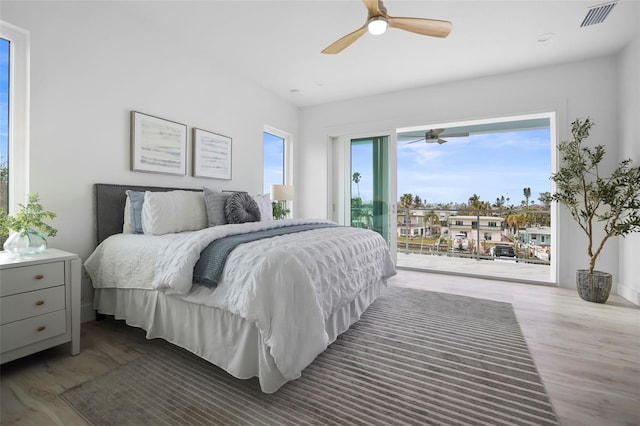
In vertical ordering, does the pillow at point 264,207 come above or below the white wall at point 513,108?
below

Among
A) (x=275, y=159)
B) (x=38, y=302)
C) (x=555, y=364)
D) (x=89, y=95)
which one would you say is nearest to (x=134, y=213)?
(x=38, y=302)

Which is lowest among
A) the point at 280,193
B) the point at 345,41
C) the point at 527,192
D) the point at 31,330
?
the point at 31,330

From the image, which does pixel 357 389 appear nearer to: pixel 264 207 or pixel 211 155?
pixel 264 207

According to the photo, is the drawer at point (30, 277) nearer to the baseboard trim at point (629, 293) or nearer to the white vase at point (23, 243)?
the white vase at point (23, 243)

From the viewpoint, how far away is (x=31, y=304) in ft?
5.66

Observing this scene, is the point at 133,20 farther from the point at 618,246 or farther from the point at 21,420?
the point at 618,246

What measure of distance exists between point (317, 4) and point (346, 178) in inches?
114

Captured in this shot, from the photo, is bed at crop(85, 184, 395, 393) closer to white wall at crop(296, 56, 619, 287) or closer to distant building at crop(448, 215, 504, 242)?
white wall at crop(296, 56, 619, 287)

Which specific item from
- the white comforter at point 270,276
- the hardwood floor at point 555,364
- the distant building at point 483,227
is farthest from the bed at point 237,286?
the distant building at point 483,227

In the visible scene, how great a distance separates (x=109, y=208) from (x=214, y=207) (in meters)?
0.88

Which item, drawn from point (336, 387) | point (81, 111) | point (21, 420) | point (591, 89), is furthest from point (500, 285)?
point (81, 111)

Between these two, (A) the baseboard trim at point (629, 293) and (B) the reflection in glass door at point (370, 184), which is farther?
(B) the reflection in glass door at point (370, 184)

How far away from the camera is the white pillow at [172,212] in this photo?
8.16ft

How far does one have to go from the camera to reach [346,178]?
5211 mm
